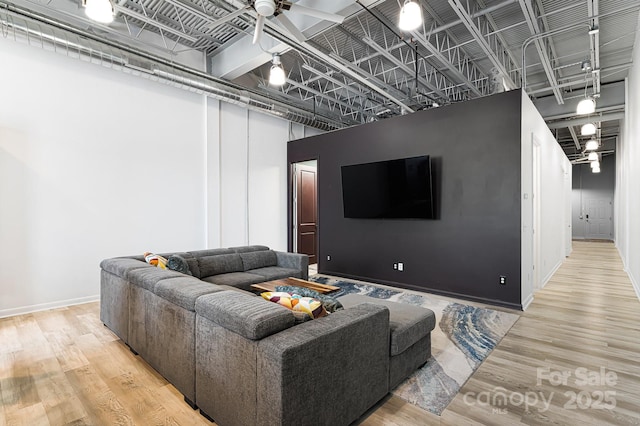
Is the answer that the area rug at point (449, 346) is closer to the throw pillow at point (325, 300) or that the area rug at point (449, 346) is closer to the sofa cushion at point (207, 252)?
the throw pillow at point (325, 300)

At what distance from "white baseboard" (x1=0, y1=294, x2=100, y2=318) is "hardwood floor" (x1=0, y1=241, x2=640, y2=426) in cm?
13

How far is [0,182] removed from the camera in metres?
3.85

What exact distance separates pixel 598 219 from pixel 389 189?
13155 mm

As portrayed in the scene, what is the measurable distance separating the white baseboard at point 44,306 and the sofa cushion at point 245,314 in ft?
11.6

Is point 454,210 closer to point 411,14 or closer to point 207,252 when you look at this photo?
point 411,14

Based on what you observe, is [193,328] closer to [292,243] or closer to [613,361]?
[613,361]

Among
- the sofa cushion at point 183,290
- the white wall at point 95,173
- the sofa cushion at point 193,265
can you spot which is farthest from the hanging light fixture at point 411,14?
the white wall at point 95,173

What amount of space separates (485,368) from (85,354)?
3468 millimetres

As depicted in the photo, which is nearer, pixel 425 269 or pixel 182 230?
pixel 425 269

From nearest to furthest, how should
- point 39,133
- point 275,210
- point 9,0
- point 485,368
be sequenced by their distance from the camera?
point 485,368, point 9,0, point 39,133, point 275,210

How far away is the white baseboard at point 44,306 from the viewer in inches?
153

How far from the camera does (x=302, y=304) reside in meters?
1.96

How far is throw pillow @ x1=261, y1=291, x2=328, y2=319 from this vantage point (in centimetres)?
193

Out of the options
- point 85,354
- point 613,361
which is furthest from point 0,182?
point 613,361
